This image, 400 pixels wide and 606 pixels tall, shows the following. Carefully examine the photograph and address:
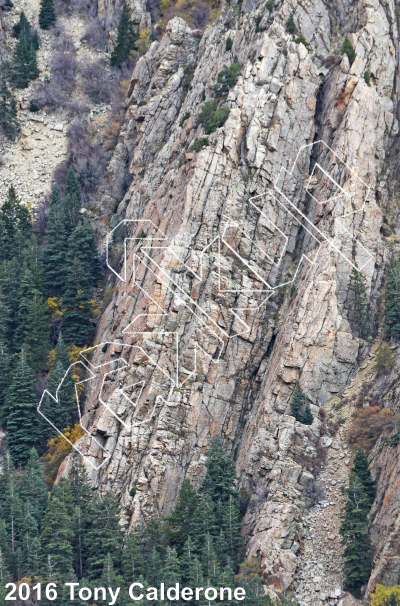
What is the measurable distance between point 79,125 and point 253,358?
1643 inches

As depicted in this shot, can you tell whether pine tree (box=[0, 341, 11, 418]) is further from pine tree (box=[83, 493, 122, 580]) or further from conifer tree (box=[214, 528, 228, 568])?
conifer tree (box=[214, 528, 228, 568])

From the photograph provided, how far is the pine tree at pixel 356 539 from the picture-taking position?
2283 inches

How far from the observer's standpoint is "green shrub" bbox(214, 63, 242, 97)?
263 feet

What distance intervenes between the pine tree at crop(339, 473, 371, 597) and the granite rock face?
342cm

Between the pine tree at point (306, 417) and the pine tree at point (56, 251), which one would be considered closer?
the pine tree at point (306, 417)

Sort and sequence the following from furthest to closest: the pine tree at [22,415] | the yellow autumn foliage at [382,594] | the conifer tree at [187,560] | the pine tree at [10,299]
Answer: the pine tree at [10,299] → the pine tree at [22,415] → the conifer tree at [187,560] → the yellow autumn foliage at [382,594]

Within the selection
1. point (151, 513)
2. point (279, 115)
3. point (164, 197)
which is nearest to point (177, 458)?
point (151, 513)

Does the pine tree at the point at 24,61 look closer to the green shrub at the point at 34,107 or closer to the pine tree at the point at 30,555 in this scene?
the green shrub at the point at 34,107

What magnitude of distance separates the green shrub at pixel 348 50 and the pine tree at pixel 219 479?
31930 mm

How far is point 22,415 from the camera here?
77625 millimetres

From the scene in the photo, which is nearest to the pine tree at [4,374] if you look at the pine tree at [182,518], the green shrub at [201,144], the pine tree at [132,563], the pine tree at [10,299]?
the pine tree at [10,299]

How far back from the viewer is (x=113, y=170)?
3816 inches

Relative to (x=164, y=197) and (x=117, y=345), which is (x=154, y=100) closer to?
(x=164, y=197)

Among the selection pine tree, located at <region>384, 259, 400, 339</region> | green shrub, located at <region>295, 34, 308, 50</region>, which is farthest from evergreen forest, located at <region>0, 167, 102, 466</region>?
pine tree, located at <region>384, 259, 400, 339</region>
